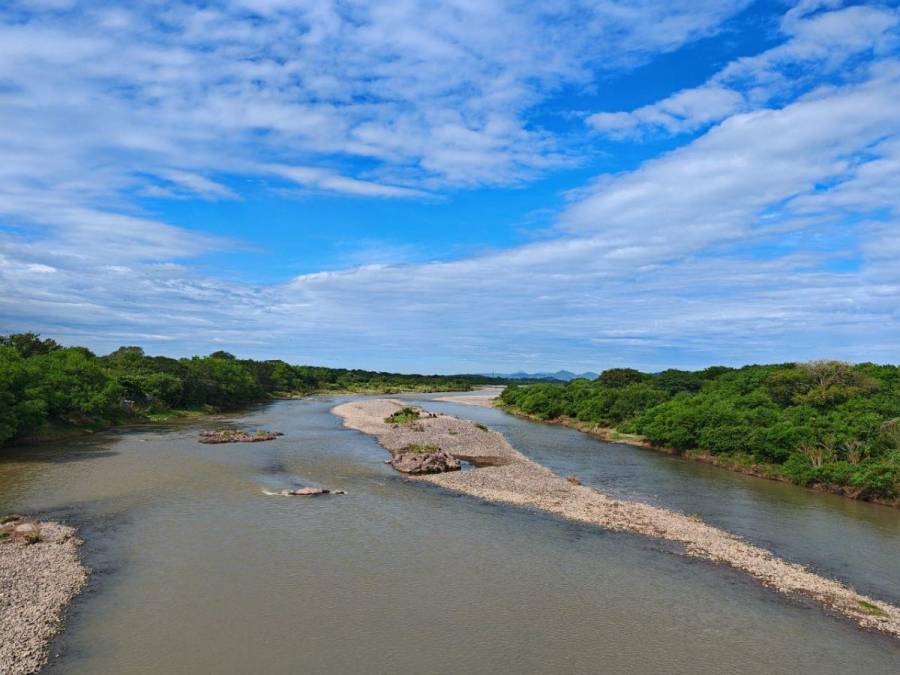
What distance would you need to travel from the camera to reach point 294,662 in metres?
14.5

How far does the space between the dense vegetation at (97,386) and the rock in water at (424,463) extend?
26.9m

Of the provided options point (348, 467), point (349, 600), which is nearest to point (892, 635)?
point (349, 600)

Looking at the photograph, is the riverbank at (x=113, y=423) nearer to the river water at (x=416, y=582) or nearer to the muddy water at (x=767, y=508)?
the river water at (x=416, y=582)

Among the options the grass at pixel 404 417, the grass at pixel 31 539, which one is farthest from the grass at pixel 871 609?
the grass at pixel 404 417

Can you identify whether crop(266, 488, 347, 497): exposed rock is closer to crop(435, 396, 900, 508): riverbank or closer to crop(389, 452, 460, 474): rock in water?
crop(389, 452, 460, 474): rock in water

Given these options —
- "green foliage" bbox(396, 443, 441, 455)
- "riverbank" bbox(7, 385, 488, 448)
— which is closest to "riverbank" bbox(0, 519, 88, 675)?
"green foliage" bbox(396, 443, 441, 455)

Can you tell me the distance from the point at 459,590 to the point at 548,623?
3.30m

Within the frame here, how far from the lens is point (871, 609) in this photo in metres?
18.6

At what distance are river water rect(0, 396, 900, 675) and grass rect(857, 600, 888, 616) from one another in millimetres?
1525

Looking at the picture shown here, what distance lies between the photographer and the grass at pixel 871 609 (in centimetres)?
1839

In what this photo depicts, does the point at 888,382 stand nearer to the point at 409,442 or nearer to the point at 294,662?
the point at 409,442

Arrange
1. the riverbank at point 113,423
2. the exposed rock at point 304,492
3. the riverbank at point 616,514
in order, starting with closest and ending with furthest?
the riverbank at point 616,514, the exposed rock at point 304,492, the riverbank at point 113,423

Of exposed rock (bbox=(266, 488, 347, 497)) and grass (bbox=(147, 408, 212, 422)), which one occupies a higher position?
grass (bbox=(147, 408, 212, 422))

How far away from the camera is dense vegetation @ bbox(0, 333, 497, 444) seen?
4388 centimetres
